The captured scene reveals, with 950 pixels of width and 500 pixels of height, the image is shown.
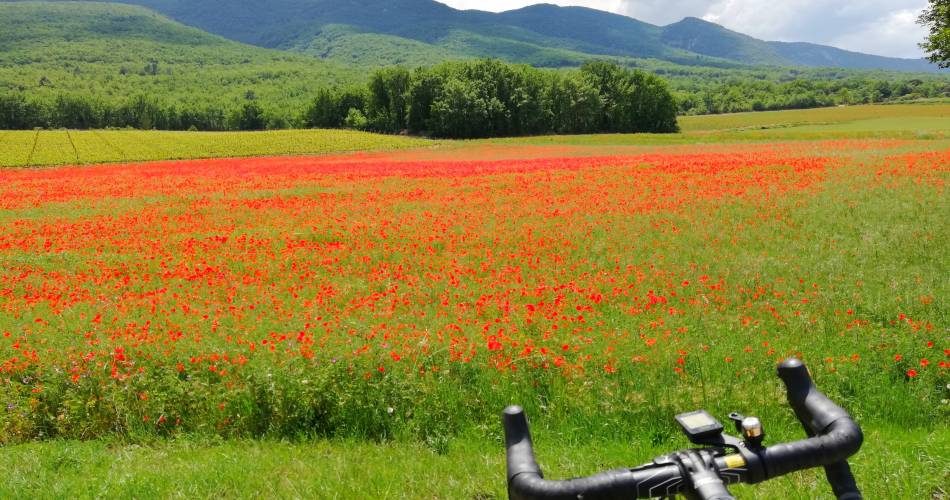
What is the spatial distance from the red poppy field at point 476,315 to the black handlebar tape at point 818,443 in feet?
14.5

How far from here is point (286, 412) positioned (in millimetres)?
7152

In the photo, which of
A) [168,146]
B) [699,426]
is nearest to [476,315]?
[699,426]

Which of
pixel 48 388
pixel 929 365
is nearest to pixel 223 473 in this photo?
pixel 48 388

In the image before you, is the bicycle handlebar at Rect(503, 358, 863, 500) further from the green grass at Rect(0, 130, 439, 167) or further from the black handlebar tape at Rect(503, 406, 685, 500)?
the green grass at Rect(0, 130, 439, 167)

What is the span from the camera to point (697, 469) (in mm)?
2168

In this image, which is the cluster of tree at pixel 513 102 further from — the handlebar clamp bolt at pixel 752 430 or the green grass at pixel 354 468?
the handlebar clamp bolt at pixel 752 430

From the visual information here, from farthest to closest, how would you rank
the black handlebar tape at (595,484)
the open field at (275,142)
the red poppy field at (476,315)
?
1. the open field at (275,142)
2. the red poppy field at (476,315)
3. the black handlebar tape at (595,484)

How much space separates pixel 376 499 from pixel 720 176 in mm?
23911

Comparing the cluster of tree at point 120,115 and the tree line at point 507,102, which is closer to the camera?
the tree line at point 507,102

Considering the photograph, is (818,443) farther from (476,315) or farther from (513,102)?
(513,102)

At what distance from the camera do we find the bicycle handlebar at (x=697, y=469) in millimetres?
2064

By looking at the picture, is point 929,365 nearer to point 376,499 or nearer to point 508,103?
point 376,499

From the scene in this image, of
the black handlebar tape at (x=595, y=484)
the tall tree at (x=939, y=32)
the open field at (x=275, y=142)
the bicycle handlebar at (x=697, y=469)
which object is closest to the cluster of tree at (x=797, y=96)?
the open field at (x=275, y=142)

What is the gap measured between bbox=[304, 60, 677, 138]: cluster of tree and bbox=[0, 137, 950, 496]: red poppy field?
8327 cm
